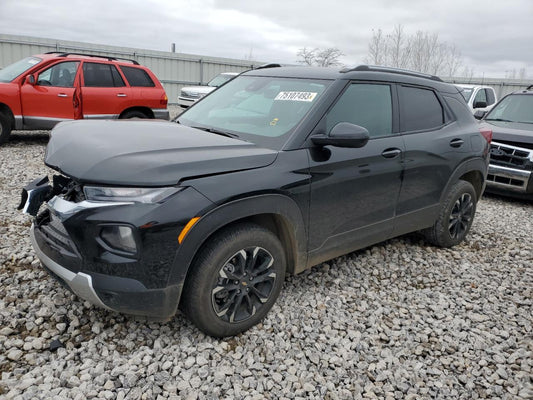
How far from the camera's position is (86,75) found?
8.70 metres

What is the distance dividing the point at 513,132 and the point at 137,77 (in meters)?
7.36

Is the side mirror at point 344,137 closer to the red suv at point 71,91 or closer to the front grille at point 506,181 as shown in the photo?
the front grille at point 506,181

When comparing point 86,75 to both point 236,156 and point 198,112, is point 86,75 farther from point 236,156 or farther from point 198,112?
point 236,156

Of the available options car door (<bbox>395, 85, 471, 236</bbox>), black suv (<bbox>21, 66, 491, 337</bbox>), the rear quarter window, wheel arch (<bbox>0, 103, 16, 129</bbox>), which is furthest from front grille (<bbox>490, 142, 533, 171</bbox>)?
wheel arch (<bbox>0, 103, 16, 129</bbox>)

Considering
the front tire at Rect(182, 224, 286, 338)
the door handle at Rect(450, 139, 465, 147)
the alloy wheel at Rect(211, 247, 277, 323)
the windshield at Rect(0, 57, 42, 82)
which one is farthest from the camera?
the windshield at Rect(0, 57, 42, 82)

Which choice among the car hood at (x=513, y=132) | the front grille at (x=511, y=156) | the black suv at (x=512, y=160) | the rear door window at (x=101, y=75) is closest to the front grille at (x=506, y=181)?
the black suv at (x=512, y=160)

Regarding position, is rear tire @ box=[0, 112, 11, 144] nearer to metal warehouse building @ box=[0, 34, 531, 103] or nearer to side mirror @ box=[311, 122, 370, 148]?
side mirror @ box=[311, 122, 370, 148]

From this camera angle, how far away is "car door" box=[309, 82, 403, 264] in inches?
121

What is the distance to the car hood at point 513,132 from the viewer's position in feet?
22.2

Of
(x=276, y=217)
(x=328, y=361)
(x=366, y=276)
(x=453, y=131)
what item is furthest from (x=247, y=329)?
(x=453, y=131)

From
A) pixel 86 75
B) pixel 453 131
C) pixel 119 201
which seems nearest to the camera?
pixel 119 201

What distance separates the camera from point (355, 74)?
3.44m

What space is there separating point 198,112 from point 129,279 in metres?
1.85

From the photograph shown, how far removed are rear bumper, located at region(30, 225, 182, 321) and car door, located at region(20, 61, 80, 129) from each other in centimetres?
665
